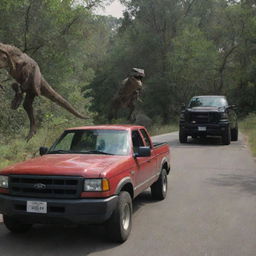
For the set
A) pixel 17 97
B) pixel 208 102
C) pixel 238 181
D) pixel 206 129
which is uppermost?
pixel 17 97

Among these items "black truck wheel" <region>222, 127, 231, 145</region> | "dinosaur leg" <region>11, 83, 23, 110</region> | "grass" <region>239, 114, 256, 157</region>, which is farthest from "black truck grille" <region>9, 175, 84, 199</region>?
"black truck wheel" <region>222, 127, 231, 145</region>

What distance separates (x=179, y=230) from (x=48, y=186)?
6.74 ft

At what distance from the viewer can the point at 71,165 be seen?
498 centimetres

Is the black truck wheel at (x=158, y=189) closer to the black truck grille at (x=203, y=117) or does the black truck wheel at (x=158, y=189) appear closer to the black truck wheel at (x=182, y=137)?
the black truck grille at (x=203, y=117)

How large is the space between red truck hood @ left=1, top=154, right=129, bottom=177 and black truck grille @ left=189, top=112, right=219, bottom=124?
1183cm

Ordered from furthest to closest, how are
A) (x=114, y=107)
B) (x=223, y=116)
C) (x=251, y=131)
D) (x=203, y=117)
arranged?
(x=251, y=131) → (x=114, y=107) → (x=203, y=117) → (x=223, y=116)

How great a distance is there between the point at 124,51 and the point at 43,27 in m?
25.4

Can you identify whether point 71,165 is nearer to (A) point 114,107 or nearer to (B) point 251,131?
(A) point 114,107

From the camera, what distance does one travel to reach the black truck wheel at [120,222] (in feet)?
15.9

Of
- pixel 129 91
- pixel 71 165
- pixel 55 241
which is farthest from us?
pixel 129 91

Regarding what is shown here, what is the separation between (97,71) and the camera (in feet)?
166

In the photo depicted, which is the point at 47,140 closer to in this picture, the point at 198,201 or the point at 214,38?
the point at 198,201

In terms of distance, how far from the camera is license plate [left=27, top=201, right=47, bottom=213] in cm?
465

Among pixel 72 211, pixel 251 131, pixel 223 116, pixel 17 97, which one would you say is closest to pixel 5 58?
pixel 17 97
